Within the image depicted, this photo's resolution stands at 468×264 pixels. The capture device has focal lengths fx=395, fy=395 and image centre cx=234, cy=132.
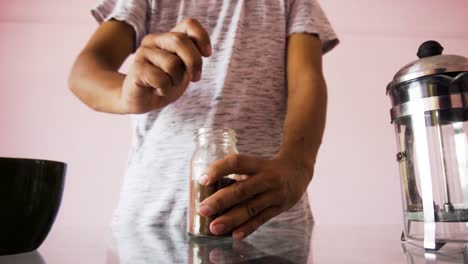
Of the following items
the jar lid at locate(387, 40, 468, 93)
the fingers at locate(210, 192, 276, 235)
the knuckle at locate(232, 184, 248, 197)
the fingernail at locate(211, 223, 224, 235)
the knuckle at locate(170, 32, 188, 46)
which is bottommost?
the fingernail at locate(211, 223, 224, 235)

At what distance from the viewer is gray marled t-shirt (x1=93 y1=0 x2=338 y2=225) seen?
66cm

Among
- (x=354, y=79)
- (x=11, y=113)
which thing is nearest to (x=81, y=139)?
(x=11, y=113)

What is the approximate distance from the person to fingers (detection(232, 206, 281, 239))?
0.02m

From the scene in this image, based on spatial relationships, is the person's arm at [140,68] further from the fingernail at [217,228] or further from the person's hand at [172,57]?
the fingernail at [217,228]

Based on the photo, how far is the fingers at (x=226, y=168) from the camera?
375 millimetres

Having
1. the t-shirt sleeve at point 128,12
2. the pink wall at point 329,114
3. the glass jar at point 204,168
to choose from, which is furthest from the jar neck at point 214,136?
the pink wall at point 329,114

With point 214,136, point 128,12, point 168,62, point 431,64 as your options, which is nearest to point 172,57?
point 168,62

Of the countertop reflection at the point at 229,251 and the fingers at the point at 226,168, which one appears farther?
the fingers at the point at 226,168

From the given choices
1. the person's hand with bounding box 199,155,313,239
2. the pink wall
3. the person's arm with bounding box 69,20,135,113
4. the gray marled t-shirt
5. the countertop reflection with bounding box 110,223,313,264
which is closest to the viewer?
the countertop reflection with bounding box 110,223,313,264

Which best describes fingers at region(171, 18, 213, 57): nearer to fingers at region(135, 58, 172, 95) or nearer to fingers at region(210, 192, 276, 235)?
→ fingers at region(135, 58, 172, 95)

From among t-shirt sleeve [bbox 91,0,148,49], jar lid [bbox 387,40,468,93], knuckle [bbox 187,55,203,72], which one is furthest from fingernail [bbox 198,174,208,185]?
t-shirt sleeve [bbox 91,0,148,49]

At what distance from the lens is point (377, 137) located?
73.1 inches

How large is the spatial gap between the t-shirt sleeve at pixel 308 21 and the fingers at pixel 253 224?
0.41 meters

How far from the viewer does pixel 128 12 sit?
2.30 ft
